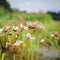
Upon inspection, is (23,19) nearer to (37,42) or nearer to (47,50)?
(37,42)

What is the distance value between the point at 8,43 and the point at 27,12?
0.34 metres

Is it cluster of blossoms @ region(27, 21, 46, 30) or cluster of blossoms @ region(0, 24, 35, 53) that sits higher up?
cluster of blossoms @ region(27, 21, 46, 30)

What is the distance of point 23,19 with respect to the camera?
1808mm

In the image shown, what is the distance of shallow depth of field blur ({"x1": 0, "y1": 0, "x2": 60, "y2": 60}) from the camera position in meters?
1.73

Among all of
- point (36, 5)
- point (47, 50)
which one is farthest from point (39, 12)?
point (47, 50)

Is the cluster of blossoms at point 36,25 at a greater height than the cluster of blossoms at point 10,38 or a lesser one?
greater

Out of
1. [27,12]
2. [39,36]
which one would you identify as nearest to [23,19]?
[27,12]

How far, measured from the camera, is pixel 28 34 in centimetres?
175

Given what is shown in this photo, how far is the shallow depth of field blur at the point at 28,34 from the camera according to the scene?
5.67 ft

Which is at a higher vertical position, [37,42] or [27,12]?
[27,12]

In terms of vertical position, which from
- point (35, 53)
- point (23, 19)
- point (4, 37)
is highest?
point (23, 19)

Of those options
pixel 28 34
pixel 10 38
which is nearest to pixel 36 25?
pixel 28 34

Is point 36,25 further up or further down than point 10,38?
further up

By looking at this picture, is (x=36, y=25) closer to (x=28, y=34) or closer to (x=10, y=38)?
(x=28, y=34)
